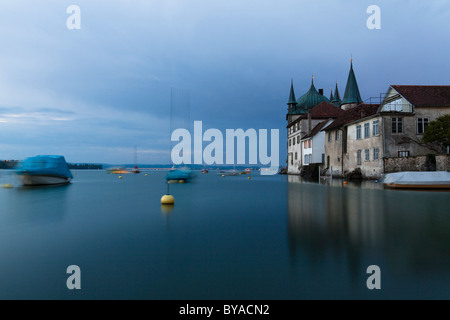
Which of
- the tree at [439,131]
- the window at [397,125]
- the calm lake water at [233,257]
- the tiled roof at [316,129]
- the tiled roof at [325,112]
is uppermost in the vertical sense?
the tiled roof at [325,112]

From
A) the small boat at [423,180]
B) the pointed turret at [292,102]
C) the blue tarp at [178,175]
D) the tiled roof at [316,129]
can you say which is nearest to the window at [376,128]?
the small boat at [423,180]

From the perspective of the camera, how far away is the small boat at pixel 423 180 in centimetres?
2194

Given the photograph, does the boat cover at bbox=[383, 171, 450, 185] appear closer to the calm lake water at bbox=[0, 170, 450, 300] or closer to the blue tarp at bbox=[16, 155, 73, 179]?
the calm lake water at bbox=[0, 170, 450, 300]

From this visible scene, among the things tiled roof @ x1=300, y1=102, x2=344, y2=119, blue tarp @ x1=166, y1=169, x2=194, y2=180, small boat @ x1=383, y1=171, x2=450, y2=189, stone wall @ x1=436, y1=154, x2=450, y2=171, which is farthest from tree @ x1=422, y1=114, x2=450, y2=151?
blue tarp @ x1=166, y1=169, x2=194, y2=180

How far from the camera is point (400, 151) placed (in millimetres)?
30422

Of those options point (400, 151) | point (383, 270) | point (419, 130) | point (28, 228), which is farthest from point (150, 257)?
point (419, 130)

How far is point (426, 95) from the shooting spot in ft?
103

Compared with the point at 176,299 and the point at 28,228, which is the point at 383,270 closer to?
the point at 176,299

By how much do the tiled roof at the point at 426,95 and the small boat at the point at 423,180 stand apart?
1133 centimetres

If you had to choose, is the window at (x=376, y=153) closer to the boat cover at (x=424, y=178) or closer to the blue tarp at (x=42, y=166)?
the boat cover at (x=424, y=178)

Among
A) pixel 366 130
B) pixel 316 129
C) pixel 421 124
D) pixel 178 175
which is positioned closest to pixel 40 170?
pixel 178 175

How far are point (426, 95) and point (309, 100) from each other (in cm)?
4391

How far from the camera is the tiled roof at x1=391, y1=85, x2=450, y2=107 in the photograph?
99.3ft
